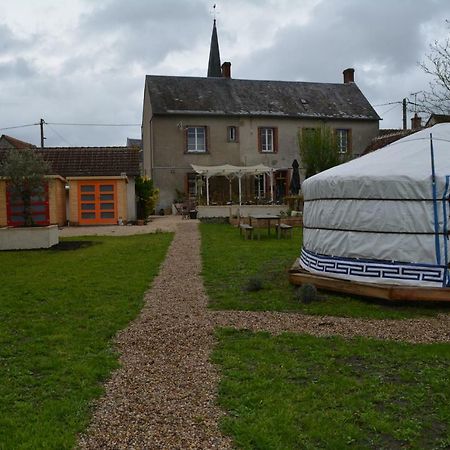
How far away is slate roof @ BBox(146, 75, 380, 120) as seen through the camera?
26.9 m

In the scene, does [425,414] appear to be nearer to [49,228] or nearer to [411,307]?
[411,307]

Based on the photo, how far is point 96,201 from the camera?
19.8 meters

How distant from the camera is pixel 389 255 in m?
6.80

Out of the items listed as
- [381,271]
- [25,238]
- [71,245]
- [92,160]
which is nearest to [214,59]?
[92,160]

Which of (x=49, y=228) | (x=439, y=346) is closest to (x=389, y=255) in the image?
(x=439, y=346)

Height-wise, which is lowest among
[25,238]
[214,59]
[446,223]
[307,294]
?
[307,294]

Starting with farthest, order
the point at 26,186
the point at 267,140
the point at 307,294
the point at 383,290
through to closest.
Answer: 1. the point at 267,140
2. the point at 26,186
3. the point at 307,294
4. the point at 383,290

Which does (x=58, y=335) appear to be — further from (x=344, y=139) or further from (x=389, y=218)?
(x=344, y=139)

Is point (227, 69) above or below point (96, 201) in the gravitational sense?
above

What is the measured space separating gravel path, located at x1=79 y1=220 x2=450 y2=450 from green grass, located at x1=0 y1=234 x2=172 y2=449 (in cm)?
15

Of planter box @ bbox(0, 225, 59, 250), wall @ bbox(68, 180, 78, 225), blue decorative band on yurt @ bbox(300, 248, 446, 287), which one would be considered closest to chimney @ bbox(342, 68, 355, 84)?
wall @ bbox(68, 180, 78, 225)

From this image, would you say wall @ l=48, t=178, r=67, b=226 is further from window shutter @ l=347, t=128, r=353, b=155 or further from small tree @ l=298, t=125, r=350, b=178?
window shutter @ l=347, t=128, r=353, b=155

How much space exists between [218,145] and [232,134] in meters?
0.92

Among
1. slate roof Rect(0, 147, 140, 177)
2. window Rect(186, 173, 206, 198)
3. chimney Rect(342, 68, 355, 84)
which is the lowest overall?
window Rect(186, 173, 206, 198)
